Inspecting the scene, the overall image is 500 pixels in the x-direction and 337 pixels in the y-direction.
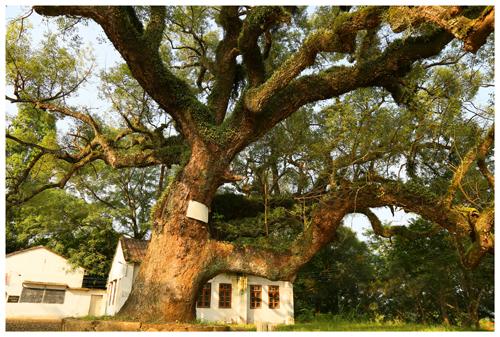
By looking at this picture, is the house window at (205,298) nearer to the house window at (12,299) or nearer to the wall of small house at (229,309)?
the wall of small house at (229,309)

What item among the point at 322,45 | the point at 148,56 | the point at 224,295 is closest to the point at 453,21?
the point at 322,45

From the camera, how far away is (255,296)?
691 inches

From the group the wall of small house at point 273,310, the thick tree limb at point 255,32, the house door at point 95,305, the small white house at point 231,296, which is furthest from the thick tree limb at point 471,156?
the house door at point 95,305

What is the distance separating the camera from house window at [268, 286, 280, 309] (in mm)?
17531

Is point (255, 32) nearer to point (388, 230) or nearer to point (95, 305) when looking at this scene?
point (388, 230)

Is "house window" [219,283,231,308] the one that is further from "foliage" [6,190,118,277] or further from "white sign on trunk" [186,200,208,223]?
"white sign on trunk" [186,200,208,223]

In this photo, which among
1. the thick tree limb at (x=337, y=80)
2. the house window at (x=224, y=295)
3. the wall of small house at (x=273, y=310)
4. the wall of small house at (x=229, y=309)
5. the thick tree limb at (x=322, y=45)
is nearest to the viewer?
the thick tree limb at (x=322, y=45)

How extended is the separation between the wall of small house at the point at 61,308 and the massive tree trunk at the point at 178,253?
1791 cm

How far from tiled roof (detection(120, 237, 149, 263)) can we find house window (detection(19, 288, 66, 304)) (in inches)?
324

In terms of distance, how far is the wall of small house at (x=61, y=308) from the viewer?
21203 mm

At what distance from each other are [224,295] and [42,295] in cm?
1280

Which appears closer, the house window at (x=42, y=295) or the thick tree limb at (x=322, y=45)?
the thick tree limb at (x=322, y=45)

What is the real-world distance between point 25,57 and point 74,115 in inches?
131

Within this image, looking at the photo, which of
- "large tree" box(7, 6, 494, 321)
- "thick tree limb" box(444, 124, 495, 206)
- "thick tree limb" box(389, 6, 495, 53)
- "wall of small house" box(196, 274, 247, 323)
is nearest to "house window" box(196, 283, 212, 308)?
"wall of small house" box(196, 274, 247, 323)
